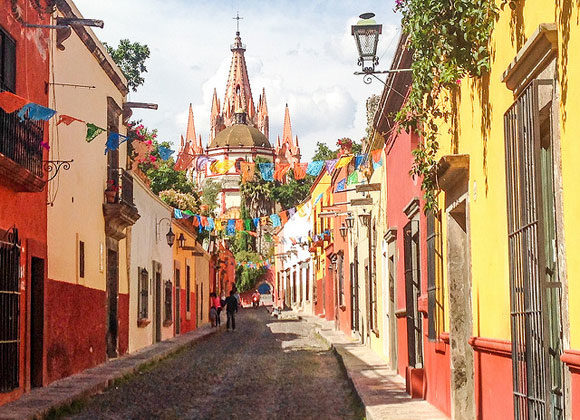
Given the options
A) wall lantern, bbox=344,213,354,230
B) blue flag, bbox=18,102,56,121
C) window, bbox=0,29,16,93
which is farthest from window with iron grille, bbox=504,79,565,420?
wall lantern, bbox=344,213,354,230

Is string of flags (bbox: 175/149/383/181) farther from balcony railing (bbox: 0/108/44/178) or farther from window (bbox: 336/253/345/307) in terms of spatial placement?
balcony railing (bbox: 0/108/44/178)

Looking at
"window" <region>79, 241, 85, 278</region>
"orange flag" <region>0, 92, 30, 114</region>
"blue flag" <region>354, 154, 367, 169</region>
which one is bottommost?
"window" <region>79, 241, 85, 278</region>

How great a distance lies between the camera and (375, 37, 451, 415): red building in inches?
414

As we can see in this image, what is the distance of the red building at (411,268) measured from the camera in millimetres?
10527

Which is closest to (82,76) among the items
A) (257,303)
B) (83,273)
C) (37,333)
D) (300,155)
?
(83,273)

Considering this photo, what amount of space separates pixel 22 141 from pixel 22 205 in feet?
3.23

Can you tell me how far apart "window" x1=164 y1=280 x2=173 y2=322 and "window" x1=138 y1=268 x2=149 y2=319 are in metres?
4.01

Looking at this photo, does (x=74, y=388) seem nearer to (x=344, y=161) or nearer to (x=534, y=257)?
(x=344, y=161)

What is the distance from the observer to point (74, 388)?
13.3 m

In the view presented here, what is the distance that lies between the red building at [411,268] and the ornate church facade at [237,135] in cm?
7548

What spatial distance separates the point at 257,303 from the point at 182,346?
52468 mm

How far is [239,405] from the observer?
12.7 meters

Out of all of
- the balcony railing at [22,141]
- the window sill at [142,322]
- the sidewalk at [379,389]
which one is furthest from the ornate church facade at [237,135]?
the balcony railing at [22,141]

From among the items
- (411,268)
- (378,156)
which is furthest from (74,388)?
(378,156)
